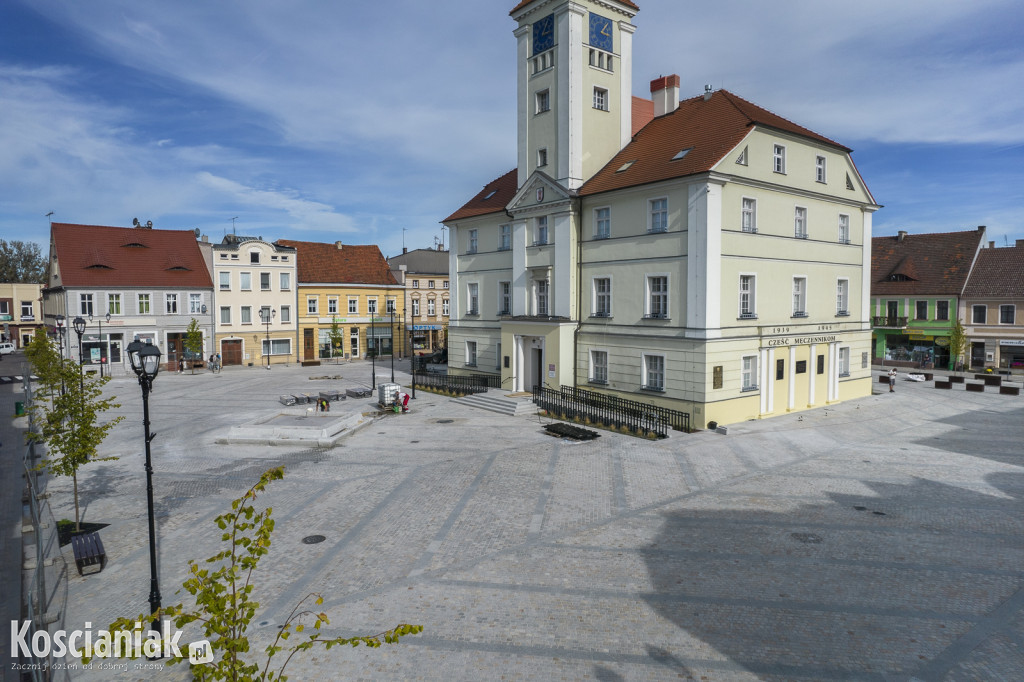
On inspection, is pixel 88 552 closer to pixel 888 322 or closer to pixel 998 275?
pixel 888 322

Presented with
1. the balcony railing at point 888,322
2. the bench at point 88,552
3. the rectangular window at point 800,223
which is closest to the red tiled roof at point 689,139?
the rectangular window at point 800,223

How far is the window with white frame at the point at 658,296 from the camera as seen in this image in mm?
28080

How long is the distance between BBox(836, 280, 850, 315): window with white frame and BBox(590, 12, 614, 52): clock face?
58.0 feet

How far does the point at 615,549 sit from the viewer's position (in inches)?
553

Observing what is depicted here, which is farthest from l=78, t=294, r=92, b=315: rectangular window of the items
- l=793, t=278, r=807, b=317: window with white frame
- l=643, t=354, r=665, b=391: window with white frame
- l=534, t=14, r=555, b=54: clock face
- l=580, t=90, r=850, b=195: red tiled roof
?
l=793, t=278, r=807, b=317: window with white frame

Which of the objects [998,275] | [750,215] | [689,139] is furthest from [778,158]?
[998,275]

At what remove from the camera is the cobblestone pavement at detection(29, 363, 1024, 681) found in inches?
396

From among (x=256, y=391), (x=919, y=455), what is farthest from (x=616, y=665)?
(x=256, y=391)

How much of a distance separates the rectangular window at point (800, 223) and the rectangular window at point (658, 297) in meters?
7.94

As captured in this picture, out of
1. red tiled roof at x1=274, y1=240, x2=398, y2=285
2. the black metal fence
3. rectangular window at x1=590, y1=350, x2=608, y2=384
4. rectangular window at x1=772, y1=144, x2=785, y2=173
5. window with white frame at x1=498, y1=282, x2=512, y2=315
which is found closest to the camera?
the black metal fence

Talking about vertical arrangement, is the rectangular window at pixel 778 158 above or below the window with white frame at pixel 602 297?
above

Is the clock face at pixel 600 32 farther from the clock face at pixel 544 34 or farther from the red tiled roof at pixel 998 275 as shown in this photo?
the red tiled roof at pixel 998 275

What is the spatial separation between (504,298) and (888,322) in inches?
1422

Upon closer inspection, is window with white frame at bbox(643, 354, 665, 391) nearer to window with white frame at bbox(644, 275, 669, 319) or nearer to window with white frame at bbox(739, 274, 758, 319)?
window with white frame at bbox(644, 275, 669, 319)
